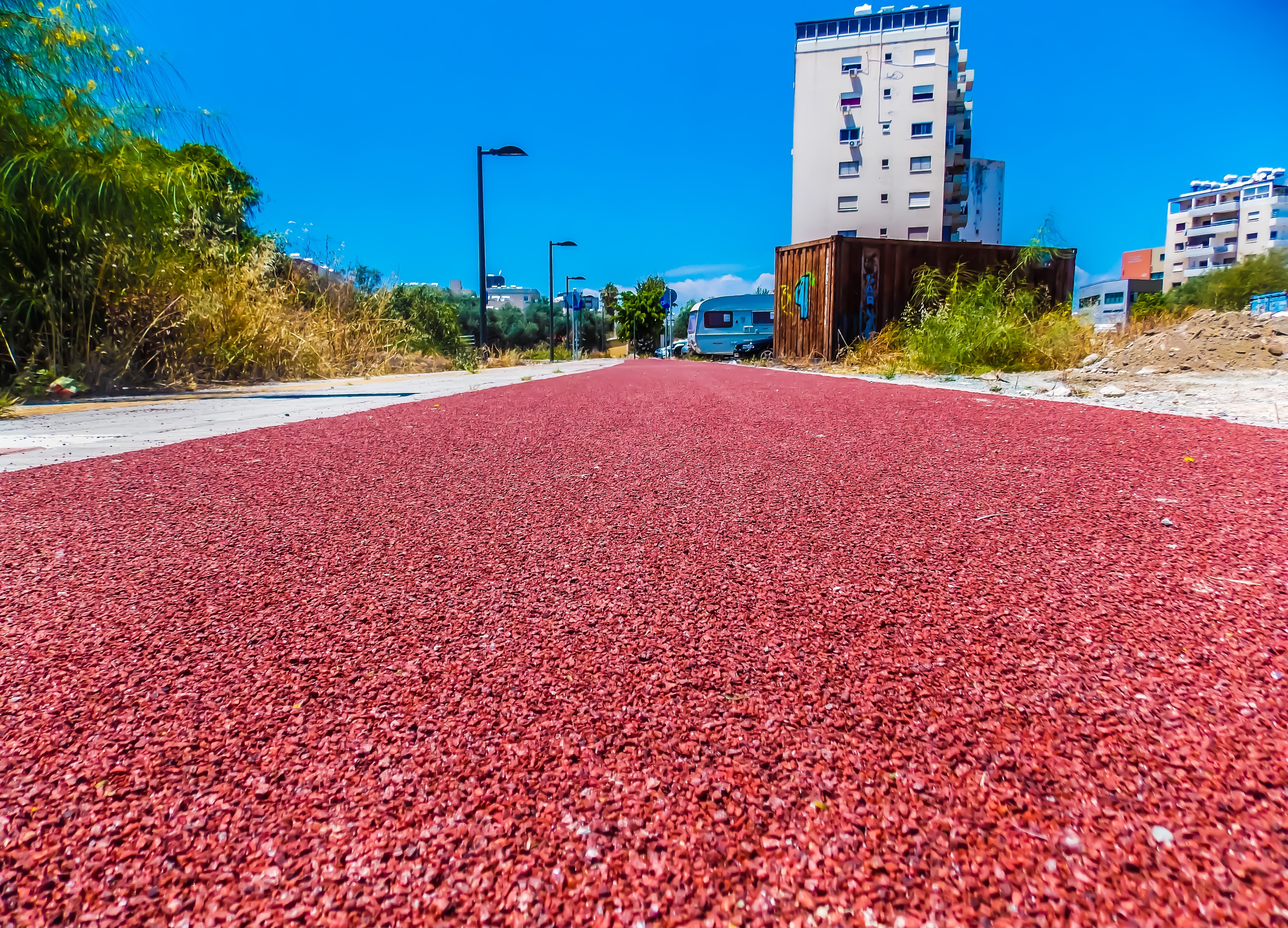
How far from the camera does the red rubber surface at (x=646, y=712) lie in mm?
652

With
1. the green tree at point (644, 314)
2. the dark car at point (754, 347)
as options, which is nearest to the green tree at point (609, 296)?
the green tree at point (644, 314)

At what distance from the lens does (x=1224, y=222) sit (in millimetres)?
71875

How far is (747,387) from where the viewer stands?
8062mm

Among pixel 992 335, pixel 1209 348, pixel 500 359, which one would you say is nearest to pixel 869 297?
pixel 992 335

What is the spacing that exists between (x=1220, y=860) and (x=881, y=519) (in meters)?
1.28

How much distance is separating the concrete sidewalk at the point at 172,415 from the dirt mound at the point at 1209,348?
800 centimetres

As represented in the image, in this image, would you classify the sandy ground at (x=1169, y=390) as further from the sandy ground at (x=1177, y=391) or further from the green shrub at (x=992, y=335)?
the green shrub at (x=992, y=335)

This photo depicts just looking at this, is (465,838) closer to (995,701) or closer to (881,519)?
(995,701)

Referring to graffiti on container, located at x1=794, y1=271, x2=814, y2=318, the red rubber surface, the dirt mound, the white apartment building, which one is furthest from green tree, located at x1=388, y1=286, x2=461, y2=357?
the white apartment building

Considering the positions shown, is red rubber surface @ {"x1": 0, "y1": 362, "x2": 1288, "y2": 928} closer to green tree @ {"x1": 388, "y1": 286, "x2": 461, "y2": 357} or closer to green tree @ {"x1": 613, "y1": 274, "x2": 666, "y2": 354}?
green tree @ {"x1": 388, "y1": 286, "x2": 461, "y2": 357}

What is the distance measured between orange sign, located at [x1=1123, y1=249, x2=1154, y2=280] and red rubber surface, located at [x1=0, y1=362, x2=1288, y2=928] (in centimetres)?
10368

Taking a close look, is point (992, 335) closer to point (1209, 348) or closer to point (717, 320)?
point (1209, 348)

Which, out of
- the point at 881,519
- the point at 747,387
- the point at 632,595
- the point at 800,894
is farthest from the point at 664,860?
the point at 747,387

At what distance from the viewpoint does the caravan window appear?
27766 mm
